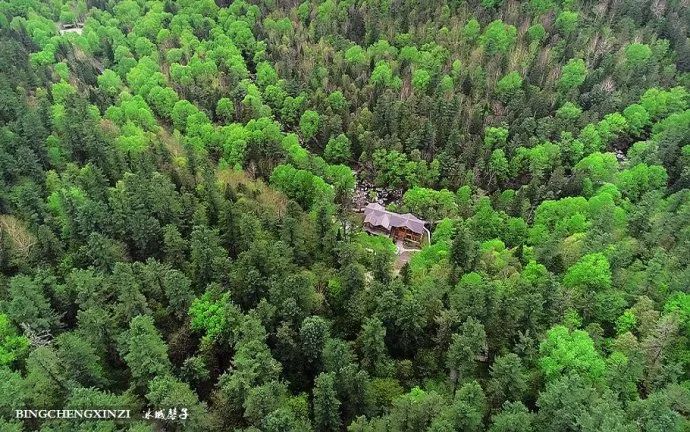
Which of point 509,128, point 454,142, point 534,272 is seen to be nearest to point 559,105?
point 509,128

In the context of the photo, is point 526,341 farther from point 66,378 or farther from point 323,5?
point 323,5

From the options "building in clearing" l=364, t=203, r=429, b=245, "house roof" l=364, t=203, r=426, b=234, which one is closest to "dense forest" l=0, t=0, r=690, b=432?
"house roof" l=364, t=203, r=426, b=234

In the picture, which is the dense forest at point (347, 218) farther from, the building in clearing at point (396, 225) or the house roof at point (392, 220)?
the building in clearing at point (396, 225)

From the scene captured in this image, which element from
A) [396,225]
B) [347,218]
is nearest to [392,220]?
[396,225]

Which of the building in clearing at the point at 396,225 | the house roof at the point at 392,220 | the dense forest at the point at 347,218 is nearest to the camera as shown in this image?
Result: the dense forest at the point at 347,218

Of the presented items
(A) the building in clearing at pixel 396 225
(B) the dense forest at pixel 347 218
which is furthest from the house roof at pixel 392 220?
(B) the dense forest at pixel 347 218

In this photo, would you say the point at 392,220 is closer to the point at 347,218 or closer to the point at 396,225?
the point at 396,225

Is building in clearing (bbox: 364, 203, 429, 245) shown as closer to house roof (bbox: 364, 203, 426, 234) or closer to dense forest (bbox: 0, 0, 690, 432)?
house roof (bbox: 364, 203, 426, 234)
